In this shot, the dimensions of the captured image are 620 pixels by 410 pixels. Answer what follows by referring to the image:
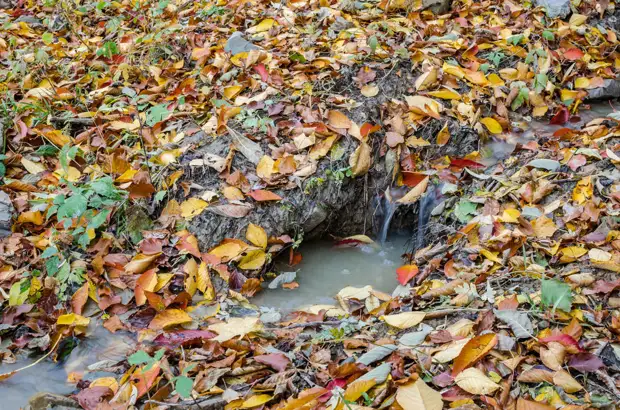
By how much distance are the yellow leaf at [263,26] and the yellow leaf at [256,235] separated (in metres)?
1.76

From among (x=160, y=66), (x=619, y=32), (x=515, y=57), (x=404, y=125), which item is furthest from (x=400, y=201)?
(x=619, y=32)

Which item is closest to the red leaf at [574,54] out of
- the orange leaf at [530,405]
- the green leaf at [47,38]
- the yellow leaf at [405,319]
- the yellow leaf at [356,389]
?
the yellow leaf at [405,319]

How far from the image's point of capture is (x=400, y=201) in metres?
3.21

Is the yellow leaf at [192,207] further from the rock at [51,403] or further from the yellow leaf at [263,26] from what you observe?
the yellow leaf at [263,26]

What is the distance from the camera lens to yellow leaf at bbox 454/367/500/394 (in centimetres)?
191

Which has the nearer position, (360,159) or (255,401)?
(255,401)

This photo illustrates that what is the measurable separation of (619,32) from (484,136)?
1.58 m

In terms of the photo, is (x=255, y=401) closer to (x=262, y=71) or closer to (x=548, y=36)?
(x=262, y=71)

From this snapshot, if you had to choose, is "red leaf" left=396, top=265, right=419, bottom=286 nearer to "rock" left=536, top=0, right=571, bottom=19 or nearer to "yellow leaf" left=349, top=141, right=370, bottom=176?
"yellow leaf" left=349, top=141, right=370, bottom=176

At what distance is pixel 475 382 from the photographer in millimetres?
1935

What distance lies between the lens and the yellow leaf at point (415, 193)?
3197mm

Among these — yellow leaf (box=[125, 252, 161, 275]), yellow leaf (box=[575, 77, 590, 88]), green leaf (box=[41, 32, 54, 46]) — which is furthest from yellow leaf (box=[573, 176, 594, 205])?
green leaf (box=[41, 32, 54, 46])

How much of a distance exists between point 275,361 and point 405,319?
0.58 m

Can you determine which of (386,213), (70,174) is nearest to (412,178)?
(386,213)
